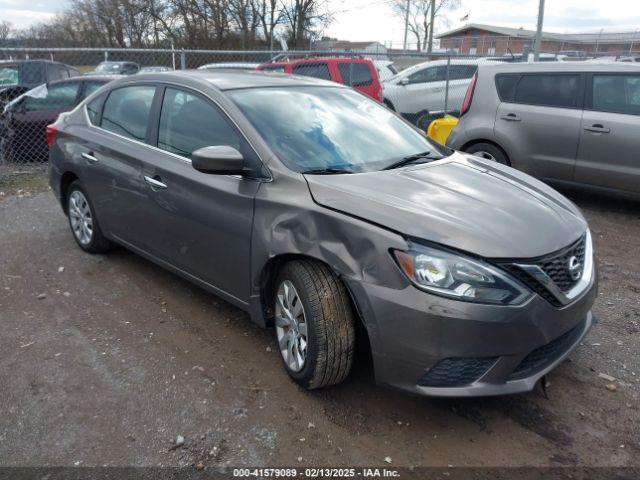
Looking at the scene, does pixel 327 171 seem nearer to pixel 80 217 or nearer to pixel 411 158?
pixel 411 158

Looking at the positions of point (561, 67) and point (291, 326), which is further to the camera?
point (561, 67)

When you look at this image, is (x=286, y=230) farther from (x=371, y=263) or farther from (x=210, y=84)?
(x=210, y=84)

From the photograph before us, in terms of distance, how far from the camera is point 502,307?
2.39 meters

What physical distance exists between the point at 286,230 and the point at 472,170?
51.3 inches

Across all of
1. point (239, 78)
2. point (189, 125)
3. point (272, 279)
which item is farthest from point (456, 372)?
point (239, 78)

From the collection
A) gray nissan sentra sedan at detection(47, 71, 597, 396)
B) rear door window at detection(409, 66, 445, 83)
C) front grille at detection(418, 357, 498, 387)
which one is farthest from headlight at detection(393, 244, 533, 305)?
rear door window at detection(409, 66, 445, 83)

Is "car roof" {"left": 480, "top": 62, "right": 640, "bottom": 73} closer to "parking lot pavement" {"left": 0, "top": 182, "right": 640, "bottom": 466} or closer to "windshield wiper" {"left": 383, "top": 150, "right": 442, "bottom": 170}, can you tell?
"parking lot pavement" {"left": 0, "top": 182, "right": 640, "bottom": 466}

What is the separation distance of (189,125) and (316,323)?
1.75 meters

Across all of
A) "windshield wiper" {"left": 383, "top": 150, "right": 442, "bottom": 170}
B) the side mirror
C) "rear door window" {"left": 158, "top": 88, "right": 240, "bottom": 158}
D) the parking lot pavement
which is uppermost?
"rear door window" {"left": 158, "top": 88, "right": 240, "bottom": 158}

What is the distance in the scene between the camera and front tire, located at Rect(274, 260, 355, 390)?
2.70 metres

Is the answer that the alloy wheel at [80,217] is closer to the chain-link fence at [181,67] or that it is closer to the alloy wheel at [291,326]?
the alloy wheel at [291,326]

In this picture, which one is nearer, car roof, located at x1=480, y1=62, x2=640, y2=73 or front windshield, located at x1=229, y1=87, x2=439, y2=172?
front windshield, located at x1=229, y1=87, x2=439, y2=172

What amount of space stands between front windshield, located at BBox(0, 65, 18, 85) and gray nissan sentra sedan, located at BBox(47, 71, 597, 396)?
36.8 ft

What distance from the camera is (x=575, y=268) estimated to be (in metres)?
2.72
